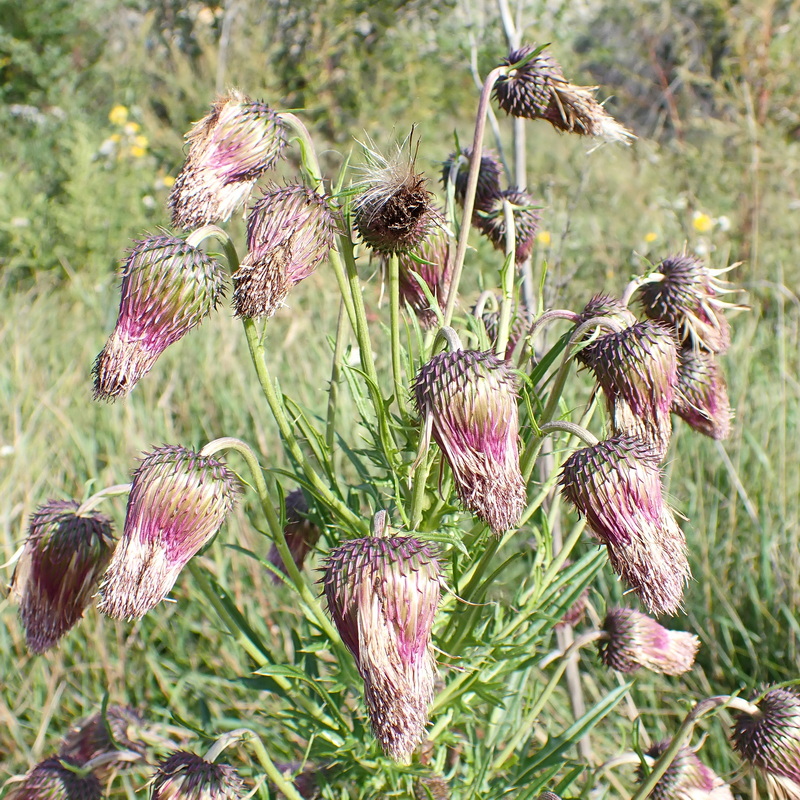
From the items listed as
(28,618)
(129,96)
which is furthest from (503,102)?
(129,96)

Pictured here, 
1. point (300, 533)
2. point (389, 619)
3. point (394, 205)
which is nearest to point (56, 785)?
point (300, 533)

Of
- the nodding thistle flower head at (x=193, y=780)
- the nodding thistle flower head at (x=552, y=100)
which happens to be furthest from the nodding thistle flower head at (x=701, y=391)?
the nodding thistle flower head at (x=193, y=780)

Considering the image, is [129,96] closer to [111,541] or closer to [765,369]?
[765,369]

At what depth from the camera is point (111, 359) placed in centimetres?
111

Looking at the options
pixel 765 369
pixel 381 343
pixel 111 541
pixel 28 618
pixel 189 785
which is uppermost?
pixel 111 541

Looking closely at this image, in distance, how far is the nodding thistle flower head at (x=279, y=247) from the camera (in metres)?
1.06

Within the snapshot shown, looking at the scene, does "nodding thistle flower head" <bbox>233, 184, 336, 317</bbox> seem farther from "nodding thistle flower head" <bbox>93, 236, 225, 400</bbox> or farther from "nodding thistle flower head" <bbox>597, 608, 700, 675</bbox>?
"nodding thistle flower head" <bbox>597, 608, 700, 675</bbox>

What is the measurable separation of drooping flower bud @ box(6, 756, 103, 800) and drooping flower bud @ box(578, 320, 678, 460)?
110 centimetres

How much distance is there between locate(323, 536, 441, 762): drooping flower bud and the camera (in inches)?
37.7

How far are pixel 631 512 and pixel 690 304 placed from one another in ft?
1.37

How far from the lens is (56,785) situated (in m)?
1.40

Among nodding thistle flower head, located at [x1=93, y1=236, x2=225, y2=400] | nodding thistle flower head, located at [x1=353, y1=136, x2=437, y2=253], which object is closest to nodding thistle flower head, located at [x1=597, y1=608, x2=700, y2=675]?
nodding thistle flower head, located at [x1=353, y1=136, x2=437, y2=253]

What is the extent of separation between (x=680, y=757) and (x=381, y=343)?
2.74m

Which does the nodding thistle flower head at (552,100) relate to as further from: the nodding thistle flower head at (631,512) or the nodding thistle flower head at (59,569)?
the nodding thistle flower head at (59,569)
